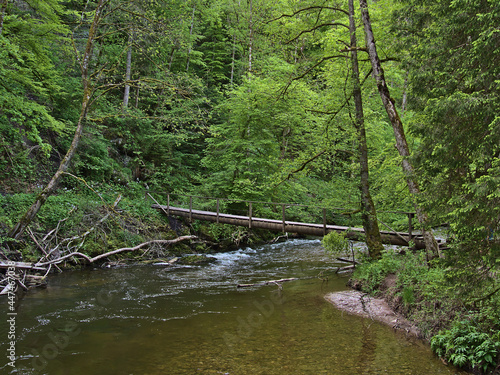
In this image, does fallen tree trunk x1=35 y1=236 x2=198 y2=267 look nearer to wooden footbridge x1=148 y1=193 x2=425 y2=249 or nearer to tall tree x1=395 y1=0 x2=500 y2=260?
wooden footbridge x1=148 y1=193 x2=425 y2=249

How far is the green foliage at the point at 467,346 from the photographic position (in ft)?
13.7

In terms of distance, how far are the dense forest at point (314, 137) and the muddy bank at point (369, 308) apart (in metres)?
0.22

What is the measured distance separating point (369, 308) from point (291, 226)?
203 inches

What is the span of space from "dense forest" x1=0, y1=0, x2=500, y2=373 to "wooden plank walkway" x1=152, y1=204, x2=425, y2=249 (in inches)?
19.6

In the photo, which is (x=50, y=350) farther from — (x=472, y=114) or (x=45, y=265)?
→ (x=472, y=114)

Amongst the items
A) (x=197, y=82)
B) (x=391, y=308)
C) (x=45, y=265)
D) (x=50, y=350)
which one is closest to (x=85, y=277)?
(x=45, y=265)

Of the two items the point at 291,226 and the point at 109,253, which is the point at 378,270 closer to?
the point at 291,226

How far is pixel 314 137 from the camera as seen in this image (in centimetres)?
1263

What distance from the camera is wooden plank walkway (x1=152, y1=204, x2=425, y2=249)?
9977 millimetres

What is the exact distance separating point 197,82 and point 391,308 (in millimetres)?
A: 7491

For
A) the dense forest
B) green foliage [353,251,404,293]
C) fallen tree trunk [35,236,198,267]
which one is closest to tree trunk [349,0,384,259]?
the dense forest

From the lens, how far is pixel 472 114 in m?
4.35

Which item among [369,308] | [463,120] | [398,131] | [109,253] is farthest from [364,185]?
[109,253]

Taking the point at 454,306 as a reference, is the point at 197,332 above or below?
below
